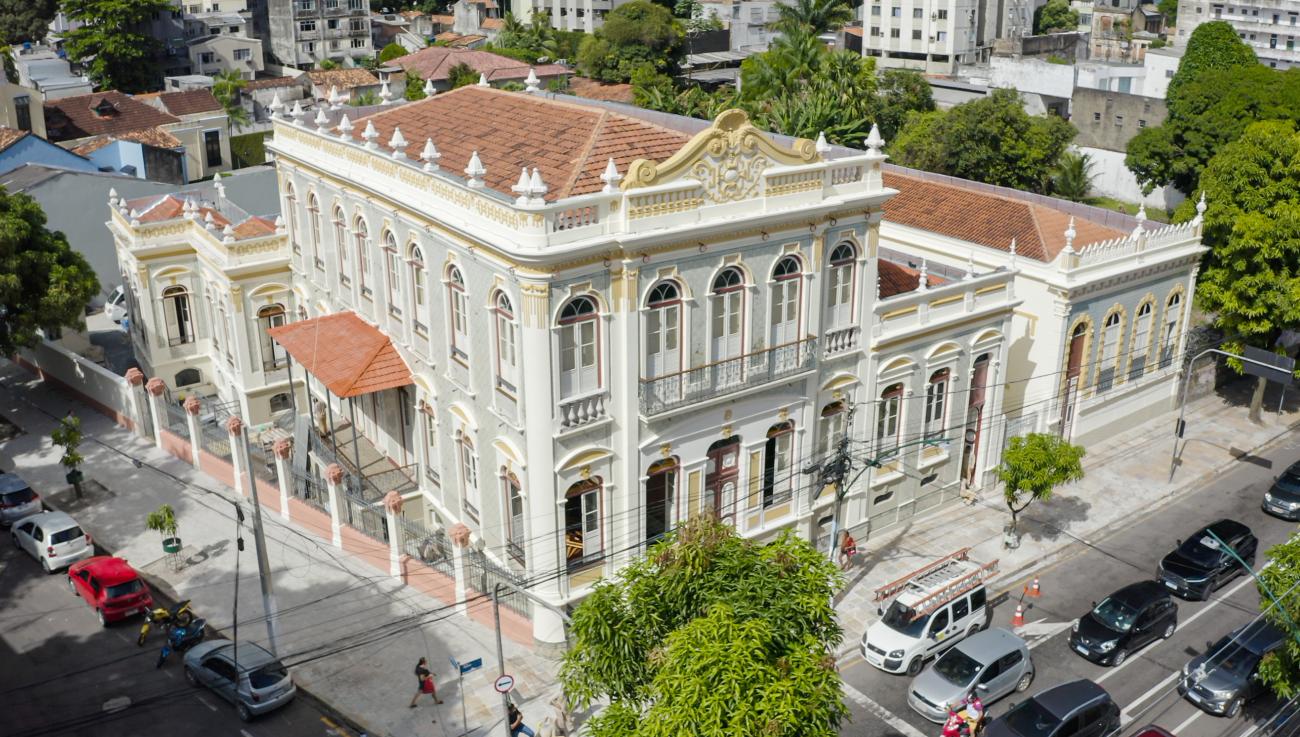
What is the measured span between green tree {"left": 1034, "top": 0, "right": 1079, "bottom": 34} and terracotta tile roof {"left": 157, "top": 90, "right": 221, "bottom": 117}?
95.0m

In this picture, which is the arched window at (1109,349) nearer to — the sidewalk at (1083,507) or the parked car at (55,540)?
the sidewalk at (1083,507)

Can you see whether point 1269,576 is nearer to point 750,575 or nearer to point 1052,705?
point 1052,705

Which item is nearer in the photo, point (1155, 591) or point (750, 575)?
point (750, 575)

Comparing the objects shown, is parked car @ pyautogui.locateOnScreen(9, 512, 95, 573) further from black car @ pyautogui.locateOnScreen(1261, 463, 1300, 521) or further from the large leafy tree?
black car @ pyautogui.locateOnScreen(1261, 463, 1300, 521)

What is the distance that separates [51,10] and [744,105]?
94.9 meters

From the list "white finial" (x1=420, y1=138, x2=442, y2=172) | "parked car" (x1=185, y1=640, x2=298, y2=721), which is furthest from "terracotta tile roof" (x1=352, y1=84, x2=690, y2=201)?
"parked car" (x1=185, y1=640, x2=298, y2=721)

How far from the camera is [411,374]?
3519 cm

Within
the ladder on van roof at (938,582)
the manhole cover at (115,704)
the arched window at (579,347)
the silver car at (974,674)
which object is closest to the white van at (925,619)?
the ladder on van roof at (938,582)

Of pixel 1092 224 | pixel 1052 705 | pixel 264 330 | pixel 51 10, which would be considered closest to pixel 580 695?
pixel 1052 705

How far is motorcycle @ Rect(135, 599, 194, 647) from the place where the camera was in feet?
104

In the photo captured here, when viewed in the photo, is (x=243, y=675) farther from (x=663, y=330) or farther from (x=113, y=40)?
(x=113, y=40)

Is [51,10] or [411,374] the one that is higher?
[51,10]

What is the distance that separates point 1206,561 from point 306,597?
26870mm

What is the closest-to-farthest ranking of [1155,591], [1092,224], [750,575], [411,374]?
[750,575]
[1155,591]
[411,374]
[1092,224]
